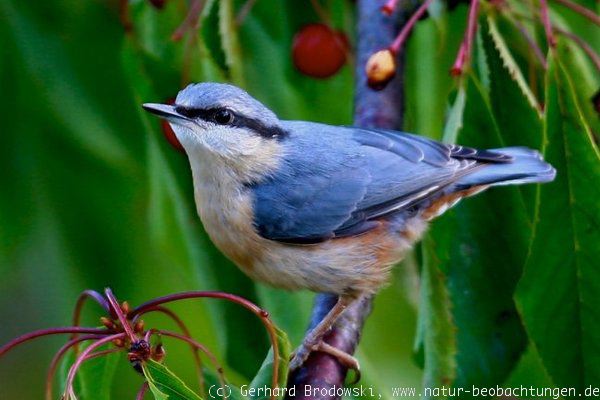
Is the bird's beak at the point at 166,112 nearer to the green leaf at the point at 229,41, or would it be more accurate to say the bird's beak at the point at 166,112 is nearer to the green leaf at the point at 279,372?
the green leaf at the point at 229,41

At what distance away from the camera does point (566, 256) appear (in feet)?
6.79

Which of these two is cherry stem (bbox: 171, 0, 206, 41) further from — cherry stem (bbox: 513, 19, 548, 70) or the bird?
cherry stem (bbox: 513, 19, 548, 70)

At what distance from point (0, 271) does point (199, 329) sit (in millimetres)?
613

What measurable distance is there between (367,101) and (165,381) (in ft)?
3.99

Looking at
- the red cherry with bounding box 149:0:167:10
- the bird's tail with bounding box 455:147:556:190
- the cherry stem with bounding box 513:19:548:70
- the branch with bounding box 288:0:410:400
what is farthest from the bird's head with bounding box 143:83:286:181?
the cherry stem with bounding box 513:19:548:70

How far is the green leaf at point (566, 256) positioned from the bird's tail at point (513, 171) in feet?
0.31

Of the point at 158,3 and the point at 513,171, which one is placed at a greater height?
the point at 158,3

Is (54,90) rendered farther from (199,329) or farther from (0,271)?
(199,329)

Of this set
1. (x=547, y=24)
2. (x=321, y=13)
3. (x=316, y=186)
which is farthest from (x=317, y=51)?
(x=547, y=24)

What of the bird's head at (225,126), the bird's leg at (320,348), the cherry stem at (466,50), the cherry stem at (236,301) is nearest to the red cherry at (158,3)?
the bird's head at (225,126)

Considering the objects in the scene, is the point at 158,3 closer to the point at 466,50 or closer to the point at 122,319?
the point at 466,50

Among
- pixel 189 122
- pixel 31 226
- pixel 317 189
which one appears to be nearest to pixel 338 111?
pixel 317 189

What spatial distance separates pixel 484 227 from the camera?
2.30m

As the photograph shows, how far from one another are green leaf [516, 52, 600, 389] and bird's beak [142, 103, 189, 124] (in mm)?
821
